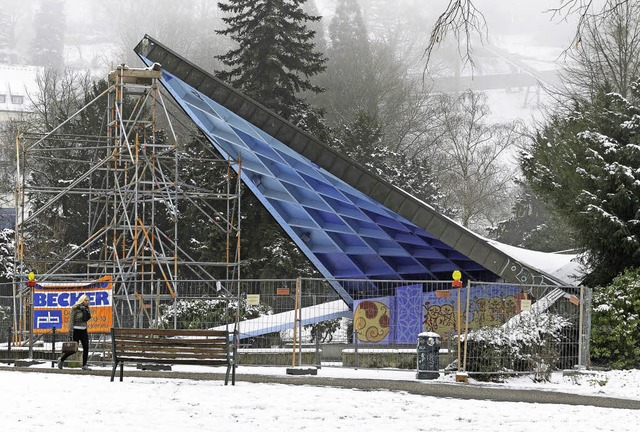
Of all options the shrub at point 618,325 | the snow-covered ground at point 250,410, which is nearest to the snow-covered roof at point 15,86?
the shrub at point 618,325

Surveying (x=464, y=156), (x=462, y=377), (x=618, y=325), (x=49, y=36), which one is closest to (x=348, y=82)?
(x=464, y=156)

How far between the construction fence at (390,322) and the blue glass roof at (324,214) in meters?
1.95

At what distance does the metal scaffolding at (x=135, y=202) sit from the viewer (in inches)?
1033

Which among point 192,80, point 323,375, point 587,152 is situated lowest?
point 323,375

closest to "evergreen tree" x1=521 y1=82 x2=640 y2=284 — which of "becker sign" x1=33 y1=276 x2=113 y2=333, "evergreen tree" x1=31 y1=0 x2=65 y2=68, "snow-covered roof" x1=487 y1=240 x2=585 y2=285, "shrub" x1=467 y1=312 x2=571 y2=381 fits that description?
"snow-covered roof" x1=487 y1=240 x2=585 y2=285

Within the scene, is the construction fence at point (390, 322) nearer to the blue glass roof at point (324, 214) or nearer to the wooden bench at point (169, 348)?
the wooden bench at point (169, 348)

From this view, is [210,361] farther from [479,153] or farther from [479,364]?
[479,153]

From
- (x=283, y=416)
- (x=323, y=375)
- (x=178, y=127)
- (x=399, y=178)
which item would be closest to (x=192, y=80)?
(x=323, y=375)

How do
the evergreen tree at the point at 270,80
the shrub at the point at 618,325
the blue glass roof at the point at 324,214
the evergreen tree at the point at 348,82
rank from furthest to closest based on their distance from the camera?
the evergreen tree at the point at 348,82 < the evergreen tree at the point at 270,80 < the blue glass roof at the point at 324,214 < the shrub at the point at 618,325

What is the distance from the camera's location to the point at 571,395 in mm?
16094

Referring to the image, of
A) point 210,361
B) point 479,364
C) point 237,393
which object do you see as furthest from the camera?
point 479,364

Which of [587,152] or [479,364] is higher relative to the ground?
[587,152]

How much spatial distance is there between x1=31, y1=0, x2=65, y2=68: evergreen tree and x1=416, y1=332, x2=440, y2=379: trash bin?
142776mm

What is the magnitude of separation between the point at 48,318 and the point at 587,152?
13105 mm
